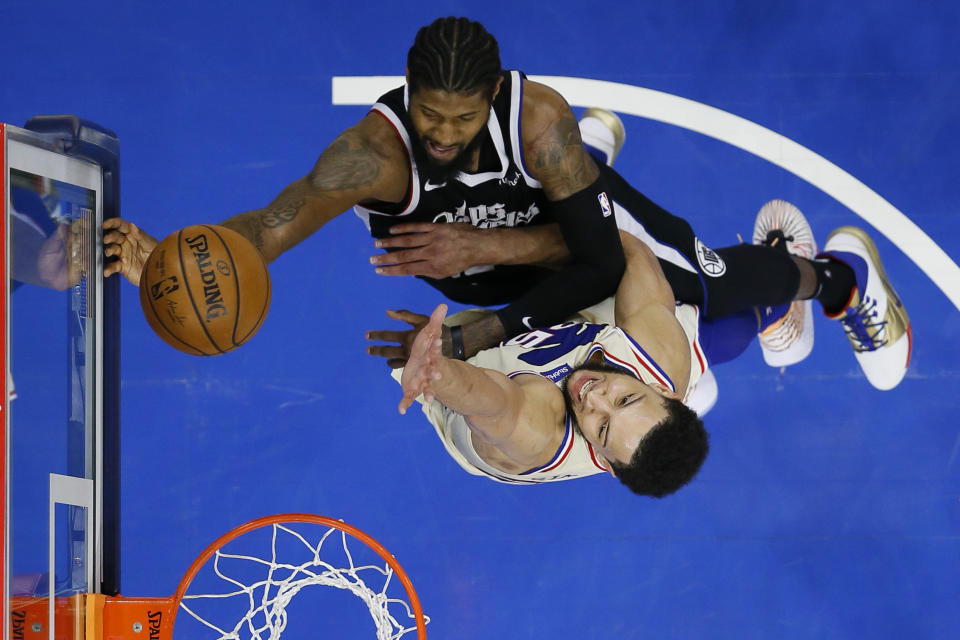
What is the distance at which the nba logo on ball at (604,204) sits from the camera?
270cm

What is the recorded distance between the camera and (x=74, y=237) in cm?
243

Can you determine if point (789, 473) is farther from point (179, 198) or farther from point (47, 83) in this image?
point (47, 83)

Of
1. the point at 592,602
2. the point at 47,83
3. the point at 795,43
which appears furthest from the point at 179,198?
the point at 795,43

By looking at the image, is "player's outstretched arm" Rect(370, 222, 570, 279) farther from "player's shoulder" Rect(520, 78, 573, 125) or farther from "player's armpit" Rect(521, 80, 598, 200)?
"player's shoulder" Rect(520, 78, 573, 125)

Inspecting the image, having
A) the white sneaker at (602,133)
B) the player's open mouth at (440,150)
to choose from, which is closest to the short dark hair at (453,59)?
the player's open mouth at (440,150)

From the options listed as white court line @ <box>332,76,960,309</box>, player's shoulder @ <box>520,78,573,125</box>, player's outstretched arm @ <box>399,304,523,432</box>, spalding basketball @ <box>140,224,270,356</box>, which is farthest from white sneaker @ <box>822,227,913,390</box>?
spalding basketball @ <box>140,224,270,356</box>

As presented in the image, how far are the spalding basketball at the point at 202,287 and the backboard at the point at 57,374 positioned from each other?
1.39 feet

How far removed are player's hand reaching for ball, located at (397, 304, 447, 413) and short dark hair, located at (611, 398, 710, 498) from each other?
2.81 ft

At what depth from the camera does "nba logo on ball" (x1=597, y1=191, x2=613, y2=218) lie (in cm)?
270

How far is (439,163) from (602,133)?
171 centimetres

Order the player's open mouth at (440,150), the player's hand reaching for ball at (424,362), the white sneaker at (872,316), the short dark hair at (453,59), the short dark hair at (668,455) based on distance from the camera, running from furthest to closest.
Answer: the white sneaker at (872,316) < the short dark hair at (668,455) < the player's open mouth at (440,150) < the short dark hair at (453,59) < the player's hand reaching for ball at (424,362)

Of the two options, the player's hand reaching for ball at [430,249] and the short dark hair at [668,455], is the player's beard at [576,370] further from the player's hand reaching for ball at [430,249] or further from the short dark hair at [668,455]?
the player's hand reaching for ball at [430,249]

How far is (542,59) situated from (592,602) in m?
2.79

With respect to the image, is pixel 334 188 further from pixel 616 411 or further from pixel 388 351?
pixel 616 411
